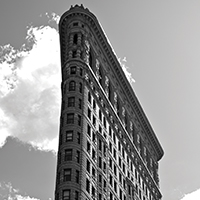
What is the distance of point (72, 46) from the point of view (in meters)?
111

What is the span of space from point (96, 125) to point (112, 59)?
2599cm

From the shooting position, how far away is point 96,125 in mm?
104562

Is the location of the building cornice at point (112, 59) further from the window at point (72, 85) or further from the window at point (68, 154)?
the window at point (68, 154)

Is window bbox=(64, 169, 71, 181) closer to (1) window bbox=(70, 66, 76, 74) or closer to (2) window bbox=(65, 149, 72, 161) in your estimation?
(2) window bbox=(65, 149, 72, 161)

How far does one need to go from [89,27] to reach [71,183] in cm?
4401

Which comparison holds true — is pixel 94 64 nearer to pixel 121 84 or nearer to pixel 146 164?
pixel 121 84

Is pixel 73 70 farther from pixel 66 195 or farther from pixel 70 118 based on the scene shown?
pixel 66 195

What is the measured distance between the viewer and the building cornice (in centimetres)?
11756

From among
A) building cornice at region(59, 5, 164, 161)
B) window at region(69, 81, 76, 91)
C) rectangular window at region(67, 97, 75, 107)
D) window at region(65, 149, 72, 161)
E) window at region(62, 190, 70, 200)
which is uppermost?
building cornice at region(59, 5, 164, 161)

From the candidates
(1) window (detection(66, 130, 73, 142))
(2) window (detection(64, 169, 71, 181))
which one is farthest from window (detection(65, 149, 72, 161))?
(1) window (detection(66, 130, 73, 142))

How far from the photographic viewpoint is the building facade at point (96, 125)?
91625 millimetres

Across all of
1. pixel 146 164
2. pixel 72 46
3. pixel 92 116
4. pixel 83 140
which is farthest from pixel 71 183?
pixel 146 164

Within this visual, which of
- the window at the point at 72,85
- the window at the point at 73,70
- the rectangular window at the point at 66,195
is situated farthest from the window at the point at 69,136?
the window at the point at 73,70

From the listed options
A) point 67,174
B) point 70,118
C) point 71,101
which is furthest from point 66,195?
point 71,101
